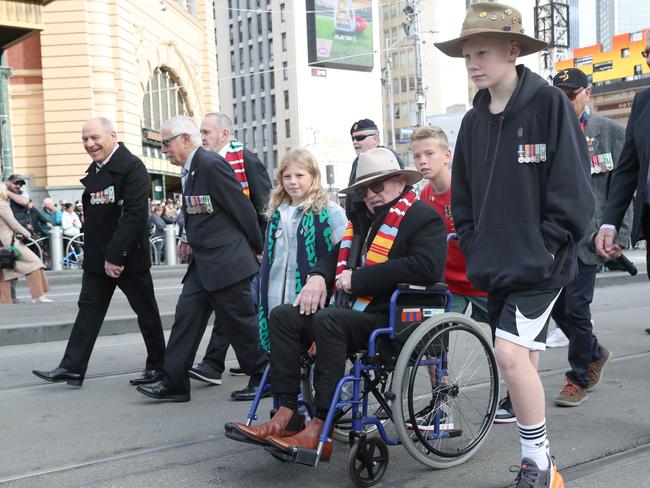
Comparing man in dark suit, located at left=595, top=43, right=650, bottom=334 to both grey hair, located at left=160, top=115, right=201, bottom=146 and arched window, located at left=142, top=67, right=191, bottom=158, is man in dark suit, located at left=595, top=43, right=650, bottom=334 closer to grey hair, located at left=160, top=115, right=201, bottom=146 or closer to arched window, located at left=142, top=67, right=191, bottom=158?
grey hair, located at left=160, top=115, right=201, bottom=146

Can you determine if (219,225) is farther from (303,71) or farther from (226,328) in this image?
(303,71)

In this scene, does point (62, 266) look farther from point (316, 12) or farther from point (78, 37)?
point (316, 12)

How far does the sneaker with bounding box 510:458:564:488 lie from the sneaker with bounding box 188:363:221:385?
3341 millimetres

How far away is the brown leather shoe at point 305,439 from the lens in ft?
12.2

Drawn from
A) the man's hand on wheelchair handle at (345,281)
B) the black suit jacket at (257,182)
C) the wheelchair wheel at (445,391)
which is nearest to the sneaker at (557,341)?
the black suit jacket at (257,182)

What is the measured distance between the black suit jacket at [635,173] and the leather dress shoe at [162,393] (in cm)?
289

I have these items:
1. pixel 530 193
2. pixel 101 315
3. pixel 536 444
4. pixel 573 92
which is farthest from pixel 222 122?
pixel 536 444

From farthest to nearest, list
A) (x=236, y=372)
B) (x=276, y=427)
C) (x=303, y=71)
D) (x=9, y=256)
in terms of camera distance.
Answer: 1. (x=303, y=71)
2. (x=9, y=256)
3. (x=236, y=372)
4. (x=276, y=427)

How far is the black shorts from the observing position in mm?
3520

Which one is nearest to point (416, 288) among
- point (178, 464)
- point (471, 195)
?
point (471, 195)

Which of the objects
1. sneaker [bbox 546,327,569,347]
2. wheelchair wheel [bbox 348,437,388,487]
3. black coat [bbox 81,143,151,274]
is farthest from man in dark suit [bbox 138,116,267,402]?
sneaker [bbox 546,327,569,347]

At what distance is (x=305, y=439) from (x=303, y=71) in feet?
296

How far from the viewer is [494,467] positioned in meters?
4.10

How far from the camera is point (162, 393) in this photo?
18.9ft
